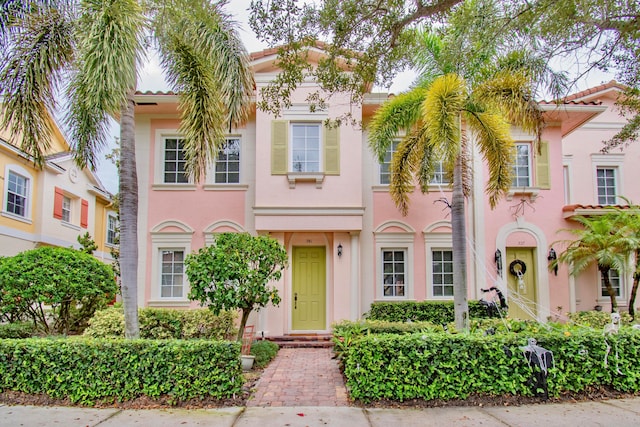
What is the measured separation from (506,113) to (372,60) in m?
3.22

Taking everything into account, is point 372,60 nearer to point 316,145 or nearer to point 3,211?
point 316,145

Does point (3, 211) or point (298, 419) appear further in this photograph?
point (3, 211)

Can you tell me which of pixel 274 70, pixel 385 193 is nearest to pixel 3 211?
pixel 274 70

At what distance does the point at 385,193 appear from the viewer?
11633 mm

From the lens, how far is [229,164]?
11.7 meters

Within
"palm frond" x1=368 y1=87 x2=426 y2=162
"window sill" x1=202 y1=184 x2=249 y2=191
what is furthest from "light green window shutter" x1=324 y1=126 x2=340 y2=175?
"window sill" x1=202 y1=184 x2=249 y2=191

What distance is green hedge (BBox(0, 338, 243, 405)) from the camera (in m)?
5.69

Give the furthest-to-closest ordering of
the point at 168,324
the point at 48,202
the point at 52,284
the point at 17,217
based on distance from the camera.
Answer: the point at 48,202
the point at 17,217
the point at 168,324
the point at 52,284

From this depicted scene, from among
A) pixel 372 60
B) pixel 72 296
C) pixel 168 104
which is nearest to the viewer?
pixel 372 60

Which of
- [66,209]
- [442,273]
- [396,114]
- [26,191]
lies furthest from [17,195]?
[442,273]

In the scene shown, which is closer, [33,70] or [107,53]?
[107,53]

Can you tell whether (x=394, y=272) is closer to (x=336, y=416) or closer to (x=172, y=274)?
(x=172, y=274)

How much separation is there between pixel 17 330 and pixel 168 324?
274cm

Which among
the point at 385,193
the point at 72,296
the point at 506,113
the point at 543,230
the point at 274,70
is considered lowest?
the point at 72,296
